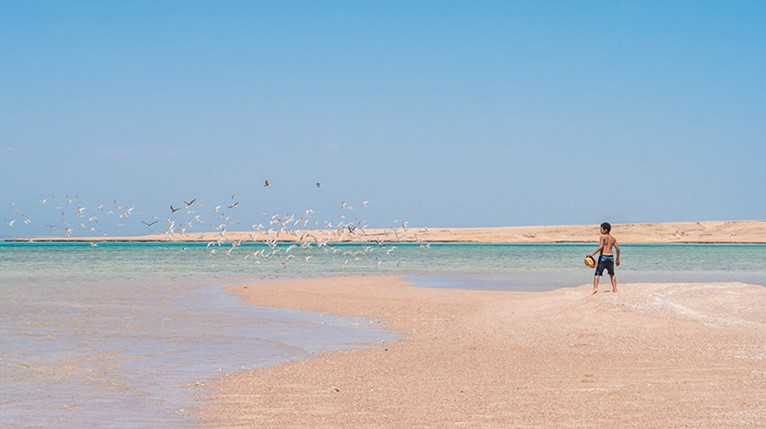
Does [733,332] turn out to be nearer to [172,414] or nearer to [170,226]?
[172,414]

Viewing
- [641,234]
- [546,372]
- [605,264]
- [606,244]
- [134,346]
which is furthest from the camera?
[641,234]

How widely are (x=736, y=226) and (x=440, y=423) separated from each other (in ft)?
545

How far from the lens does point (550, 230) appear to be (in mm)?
186625

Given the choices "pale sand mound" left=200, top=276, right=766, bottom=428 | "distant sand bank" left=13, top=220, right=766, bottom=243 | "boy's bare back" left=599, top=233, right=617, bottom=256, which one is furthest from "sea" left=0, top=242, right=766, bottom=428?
"distant sand bank" left=13, top=220, right=766, bottom=243

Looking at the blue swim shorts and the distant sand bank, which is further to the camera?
the distant sand bank

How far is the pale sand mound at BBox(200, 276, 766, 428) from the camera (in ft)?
27.9

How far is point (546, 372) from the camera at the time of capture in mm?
11180

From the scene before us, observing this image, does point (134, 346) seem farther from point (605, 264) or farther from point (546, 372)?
point (605, 264)

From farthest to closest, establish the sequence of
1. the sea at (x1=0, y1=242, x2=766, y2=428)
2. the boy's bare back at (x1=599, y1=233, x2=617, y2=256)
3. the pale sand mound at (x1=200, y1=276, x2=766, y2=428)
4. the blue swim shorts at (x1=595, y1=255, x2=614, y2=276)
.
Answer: the boy's bare back at (x1=599, y1=233, x2=617, y2=256)
the blue swim shorts at (x1=595, y1=255, x2=614, y2=276)
the sea at (x1=0, y1=242, x2=766, y2=428)
the pale sand mound at (x1=200, y1=276, x2=766, y2=428)

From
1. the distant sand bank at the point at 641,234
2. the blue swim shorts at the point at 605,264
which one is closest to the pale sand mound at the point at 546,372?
the blue swim shorts at the point at 605,264

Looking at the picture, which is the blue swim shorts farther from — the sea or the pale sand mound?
the sea

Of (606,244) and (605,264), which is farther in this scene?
(606,244)

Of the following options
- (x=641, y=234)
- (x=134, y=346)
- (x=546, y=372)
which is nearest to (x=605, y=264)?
(x=546, y=372)

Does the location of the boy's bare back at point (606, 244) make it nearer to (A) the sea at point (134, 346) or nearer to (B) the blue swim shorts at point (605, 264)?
(B) the blue swim shorts at point (605, 264)
